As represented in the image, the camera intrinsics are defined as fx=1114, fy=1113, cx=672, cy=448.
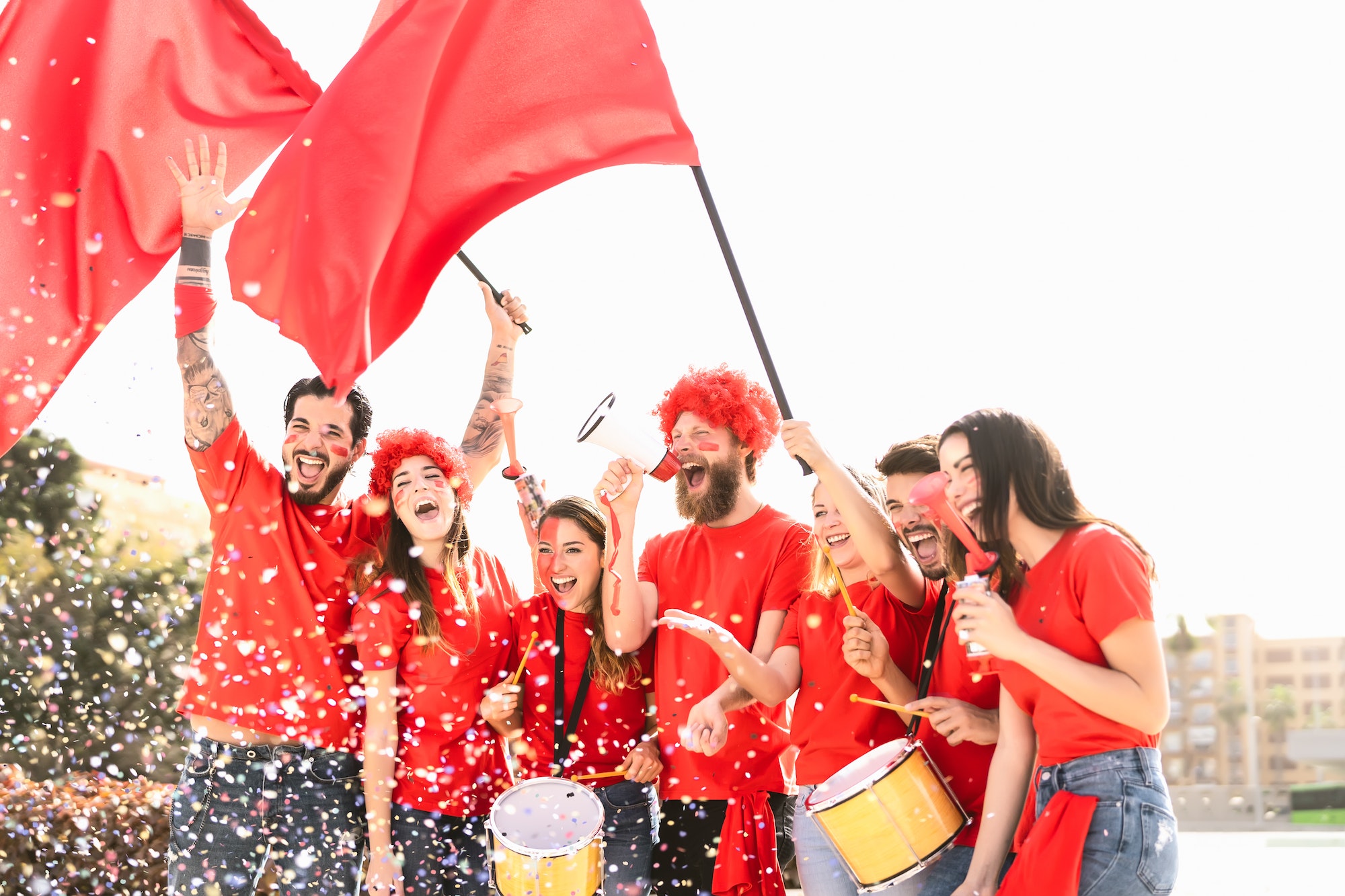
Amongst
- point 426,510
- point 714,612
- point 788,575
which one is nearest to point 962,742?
point 788,575

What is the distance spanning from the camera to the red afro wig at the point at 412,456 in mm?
5211

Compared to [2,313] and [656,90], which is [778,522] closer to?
[656,90]

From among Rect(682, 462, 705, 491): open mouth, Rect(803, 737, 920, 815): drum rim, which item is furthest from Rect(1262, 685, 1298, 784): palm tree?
Rect(803, 737, 920, 815): drum rim

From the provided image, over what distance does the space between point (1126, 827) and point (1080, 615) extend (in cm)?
61

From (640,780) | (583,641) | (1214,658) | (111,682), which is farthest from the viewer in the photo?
(1214,658)

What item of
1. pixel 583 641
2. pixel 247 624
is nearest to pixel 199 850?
pixel 247 624

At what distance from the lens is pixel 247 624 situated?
186 inches

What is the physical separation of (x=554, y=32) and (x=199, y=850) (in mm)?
3906

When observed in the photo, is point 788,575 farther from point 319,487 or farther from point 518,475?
point 319,487

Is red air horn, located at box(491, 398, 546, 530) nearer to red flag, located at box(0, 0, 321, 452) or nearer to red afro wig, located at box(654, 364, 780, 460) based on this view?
red afro wig, located at box(654, 364, 780, 460)

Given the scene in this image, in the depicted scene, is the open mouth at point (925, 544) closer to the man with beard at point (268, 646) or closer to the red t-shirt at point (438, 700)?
the red t-shirt at point (438, 700)

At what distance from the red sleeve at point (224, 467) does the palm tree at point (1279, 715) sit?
228ft

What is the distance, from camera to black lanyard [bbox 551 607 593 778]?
15.5 ft

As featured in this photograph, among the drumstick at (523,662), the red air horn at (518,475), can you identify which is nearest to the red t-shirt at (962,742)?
the drumstick at (523,662)
